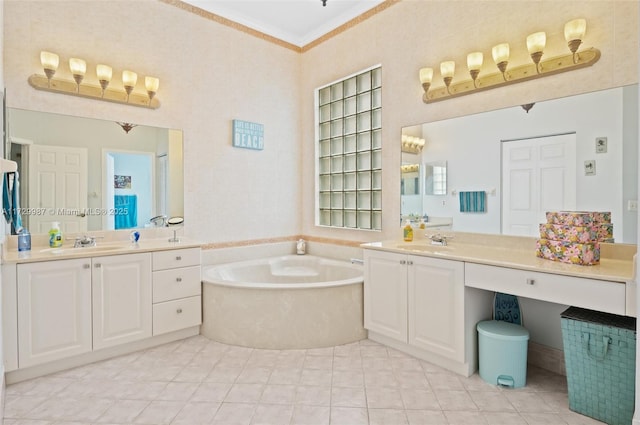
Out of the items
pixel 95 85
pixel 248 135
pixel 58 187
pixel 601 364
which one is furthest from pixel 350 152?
pixel 601 364

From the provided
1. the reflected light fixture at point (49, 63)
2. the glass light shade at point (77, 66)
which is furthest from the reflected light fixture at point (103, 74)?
the reflected light fixture at point (49, 63)

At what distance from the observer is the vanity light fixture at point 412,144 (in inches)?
125

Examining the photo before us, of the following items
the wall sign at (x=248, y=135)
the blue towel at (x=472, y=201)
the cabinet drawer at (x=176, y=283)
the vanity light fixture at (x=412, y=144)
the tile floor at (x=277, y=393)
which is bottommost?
the tile floor at (x=277, y=393)

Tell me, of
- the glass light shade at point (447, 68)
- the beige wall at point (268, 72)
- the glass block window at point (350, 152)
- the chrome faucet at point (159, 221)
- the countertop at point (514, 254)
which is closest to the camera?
the countertop at point (514, 254)

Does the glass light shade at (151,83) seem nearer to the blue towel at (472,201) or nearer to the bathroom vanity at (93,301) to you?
the bathroom vanity at (93,301)

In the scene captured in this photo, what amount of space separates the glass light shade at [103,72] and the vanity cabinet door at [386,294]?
2524mm

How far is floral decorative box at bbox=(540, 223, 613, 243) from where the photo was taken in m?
2.02

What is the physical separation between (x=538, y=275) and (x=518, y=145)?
1.00 metres

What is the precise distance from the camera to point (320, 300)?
2824 millimetres

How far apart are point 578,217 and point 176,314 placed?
9.38 feet

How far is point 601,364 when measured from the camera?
187 centimetres

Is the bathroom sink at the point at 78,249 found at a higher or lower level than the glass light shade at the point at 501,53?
lower

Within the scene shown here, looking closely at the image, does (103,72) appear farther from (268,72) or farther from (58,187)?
(268,72)

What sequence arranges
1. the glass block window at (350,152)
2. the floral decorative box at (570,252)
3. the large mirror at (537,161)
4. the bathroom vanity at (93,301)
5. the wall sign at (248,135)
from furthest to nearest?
the wall sign at (248,135), the glass block window at (350,152), the bathroom vanity at (93,301), the large mirror at (537,161), the floral decorative box at (570,252)
